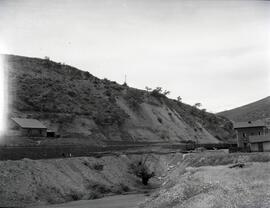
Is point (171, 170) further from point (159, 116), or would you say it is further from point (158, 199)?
point (159, 116)

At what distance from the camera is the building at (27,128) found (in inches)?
2972

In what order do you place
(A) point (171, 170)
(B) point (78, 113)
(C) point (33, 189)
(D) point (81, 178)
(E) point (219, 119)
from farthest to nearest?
(E) point (219, 119)
(B) point (78, 113)
(A) point (171, 170)
(D) point (81, 178)
(C) point (33, 189)

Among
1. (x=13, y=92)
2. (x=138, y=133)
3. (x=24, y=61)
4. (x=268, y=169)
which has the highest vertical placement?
(x=24, y=61)

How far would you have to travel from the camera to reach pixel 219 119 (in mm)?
144750

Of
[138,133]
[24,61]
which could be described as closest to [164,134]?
[138,133]

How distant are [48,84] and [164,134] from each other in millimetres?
33288

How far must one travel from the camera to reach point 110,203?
46.0m

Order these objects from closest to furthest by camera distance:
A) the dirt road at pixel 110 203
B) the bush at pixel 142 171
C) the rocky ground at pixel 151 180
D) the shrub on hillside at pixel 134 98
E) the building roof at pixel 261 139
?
1. the rocky ground at pixel 151 180
2. the dirt road at pixel 110 203
3. the bush at pixel 142 171
4. the building roof at pixel 261 139
5. the shrub on hillside at pixel 134 98

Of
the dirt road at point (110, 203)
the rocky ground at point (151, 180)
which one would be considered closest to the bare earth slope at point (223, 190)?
the rocky ground at point (151, 180)

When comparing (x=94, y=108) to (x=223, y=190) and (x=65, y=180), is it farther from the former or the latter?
(x=223, y=190)

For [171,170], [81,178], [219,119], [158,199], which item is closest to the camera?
[158,199]

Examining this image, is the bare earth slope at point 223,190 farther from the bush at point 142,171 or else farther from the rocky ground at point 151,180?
the bush at point 142,171

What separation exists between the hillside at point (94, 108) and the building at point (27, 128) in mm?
7239

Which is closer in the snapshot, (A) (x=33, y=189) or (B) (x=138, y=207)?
(B) (x=138, y=207)
